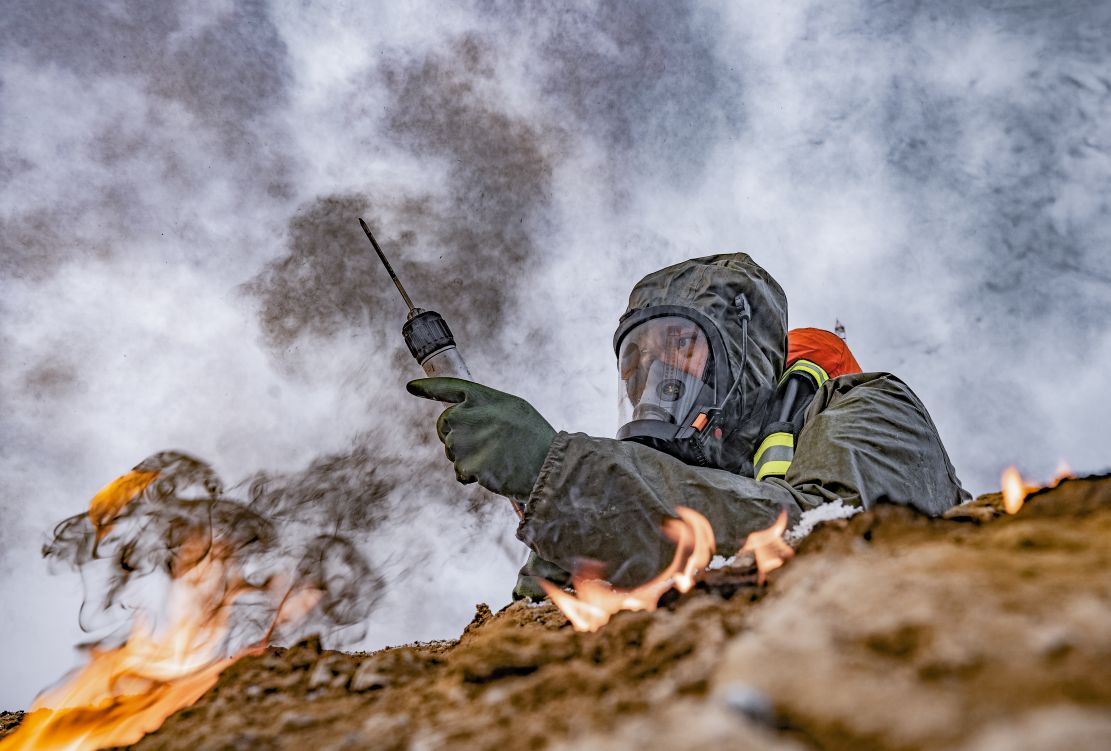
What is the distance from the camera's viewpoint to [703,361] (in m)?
4.27

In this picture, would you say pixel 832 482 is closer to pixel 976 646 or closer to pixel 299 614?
pixel 976 646

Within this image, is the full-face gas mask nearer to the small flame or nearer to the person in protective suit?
the person in protective suit

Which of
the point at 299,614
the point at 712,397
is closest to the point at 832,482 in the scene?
the point at 712,397

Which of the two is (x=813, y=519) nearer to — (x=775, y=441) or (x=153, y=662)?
(x=775, y=441)

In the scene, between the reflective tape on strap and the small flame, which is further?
the reflective tape on strap

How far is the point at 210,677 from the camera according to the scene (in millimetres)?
1872

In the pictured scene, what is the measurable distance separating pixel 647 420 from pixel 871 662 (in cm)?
315

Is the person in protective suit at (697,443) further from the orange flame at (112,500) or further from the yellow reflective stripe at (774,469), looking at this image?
the orange flame at (112,500)

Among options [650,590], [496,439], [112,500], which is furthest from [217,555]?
[650,590]

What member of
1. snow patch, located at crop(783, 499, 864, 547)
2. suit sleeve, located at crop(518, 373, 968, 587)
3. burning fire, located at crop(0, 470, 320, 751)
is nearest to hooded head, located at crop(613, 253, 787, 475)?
suit sleeve, located at crop(518, 373, 968, 587)

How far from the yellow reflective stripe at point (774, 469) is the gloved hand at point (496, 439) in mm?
1388

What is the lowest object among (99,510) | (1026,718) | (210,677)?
(1026,718)

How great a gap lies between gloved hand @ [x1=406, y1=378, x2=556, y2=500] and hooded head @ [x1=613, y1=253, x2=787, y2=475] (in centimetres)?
119

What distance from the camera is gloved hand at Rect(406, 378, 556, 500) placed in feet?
9.12
